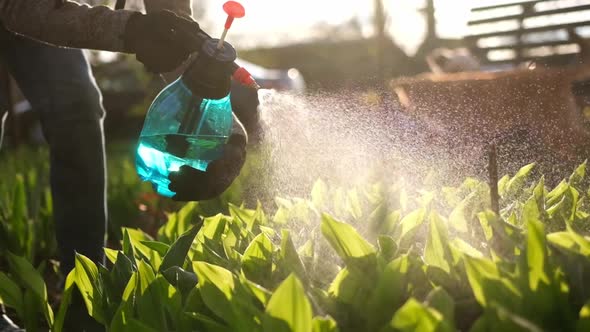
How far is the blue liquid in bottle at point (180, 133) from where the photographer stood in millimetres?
2025

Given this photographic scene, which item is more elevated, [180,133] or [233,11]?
[233,11]

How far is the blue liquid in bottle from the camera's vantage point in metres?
2.03

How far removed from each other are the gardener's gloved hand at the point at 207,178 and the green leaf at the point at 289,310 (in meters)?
0.82

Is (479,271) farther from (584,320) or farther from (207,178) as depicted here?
(207,178)

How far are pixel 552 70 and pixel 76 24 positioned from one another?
11.2 ft

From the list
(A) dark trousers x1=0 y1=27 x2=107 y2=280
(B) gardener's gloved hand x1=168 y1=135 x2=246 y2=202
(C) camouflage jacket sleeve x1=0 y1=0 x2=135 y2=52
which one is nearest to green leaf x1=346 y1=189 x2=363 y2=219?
(B) gardener's gloved hand x1=168 y1=135 x2=246 y2=202

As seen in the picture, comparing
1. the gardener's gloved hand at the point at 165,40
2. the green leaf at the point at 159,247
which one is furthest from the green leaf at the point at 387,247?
the green leaf at the point at 159,247

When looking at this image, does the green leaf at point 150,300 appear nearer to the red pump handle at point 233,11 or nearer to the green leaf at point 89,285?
the green leaf at point 89,285

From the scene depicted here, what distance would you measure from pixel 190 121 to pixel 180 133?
0.15 ft

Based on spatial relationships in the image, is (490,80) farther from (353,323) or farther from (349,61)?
(349,61)

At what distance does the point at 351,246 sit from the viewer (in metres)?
1.53

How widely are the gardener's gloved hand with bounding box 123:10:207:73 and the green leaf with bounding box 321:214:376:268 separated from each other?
697mm

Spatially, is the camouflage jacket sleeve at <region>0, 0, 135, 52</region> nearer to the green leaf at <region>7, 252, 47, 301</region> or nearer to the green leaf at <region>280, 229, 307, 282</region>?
the green leaf at <region>7, 252, 47, 301</region>

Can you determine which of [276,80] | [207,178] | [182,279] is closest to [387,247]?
[182,279]
